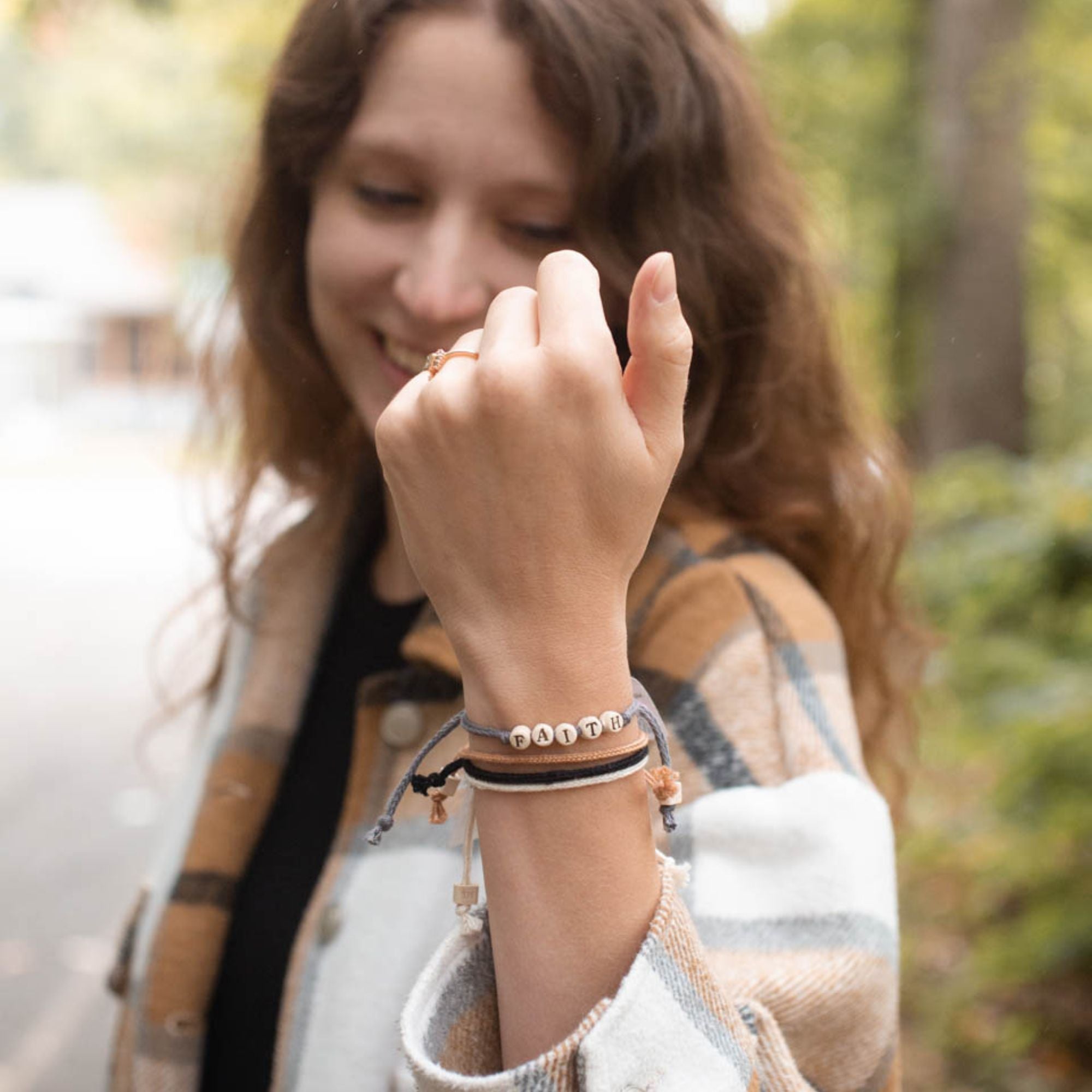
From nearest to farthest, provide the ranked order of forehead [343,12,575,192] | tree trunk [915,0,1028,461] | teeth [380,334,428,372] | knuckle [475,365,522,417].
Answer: knuckle [475,365,522,417]
forehead [343,12,575,192]
teeth [380,334,428,372]
tree trunk [915,0,1028,461]

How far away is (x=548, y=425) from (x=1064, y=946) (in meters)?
2.90

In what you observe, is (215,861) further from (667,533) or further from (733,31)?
(733,31)

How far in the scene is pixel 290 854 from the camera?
5.21 feet

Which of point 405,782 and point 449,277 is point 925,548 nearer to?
point 449,277

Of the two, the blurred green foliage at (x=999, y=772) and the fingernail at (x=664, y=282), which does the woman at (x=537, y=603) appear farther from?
the blurred green foliage at (x=999, y=772)

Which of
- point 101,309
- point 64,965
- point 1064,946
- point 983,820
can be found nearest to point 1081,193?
point 983,820

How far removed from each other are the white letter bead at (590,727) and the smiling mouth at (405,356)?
677 millimetres

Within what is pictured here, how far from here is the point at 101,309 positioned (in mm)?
29016

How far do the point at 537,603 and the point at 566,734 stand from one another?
9 centimetres

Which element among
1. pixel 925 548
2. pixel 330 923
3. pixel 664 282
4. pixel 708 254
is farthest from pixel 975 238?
pixel 664 282

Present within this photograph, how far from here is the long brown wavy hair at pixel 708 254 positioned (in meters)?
1.30

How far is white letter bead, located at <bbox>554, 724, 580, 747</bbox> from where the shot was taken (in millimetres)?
819

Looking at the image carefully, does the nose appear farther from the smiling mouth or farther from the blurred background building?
the blurred background building

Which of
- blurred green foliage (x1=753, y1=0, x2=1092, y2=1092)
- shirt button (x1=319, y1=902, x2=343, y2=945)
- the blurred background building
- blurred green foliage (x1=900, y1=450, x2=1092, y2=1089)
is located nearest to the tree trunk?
the blurred background building
